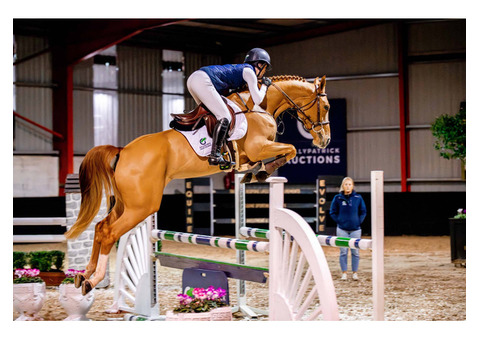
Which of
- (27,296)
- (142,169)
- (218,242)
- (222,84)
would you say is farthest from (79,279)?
(222,84)

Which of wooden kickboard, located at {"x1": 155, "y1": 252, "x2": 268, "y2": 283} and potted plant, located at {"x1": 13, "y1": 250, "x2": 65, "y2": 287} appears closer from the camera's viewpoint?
wooden kickboard, located at {"x1": 155, "y1": 252, "x2": 268, "y2": 283}

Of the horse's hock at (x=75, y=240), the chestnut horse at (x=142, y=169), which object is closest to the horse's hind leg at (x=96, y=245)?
the chestnut horse at (x=142, y=169)

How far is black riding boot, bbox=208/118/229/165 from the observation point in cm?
336

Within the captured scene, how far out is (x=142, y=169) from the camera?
3.41 metres

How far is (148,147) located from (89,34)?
8022mm

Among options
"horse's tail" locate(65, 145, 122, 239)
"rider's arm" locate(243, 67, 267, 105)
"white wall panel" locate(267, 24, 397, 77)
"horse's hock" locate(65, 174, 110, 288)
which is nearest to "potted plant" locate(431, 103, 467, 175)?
"white wall panel" locate(267, 24, 397, 77)

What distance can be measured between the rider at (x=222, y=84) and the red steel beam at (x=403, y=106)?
9.48 m

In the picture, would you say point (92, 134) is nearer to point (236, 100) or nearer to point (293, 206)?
point (293, 206)

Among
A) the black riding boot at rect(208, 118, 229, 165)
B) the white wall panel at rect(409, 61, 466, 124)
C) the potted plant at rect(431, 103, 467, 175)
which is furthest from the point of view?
the white wall panel at rect(409, 61, 466, 124)

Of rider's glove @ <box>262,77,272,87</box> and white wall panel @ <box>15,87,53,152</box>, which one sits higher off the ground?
white wall panel @ <box>15,87,53,152</box>

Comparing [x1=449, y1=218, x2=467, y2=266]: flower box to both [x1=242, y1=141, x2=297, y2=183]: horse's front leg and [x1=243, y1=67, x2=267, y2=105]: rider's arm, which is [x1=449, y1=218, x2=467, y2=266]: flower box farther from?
[x1=243, y1=67, x2=267, y2=105]: rider's arm

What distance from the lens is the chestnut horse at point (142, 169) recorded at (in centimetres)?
341
